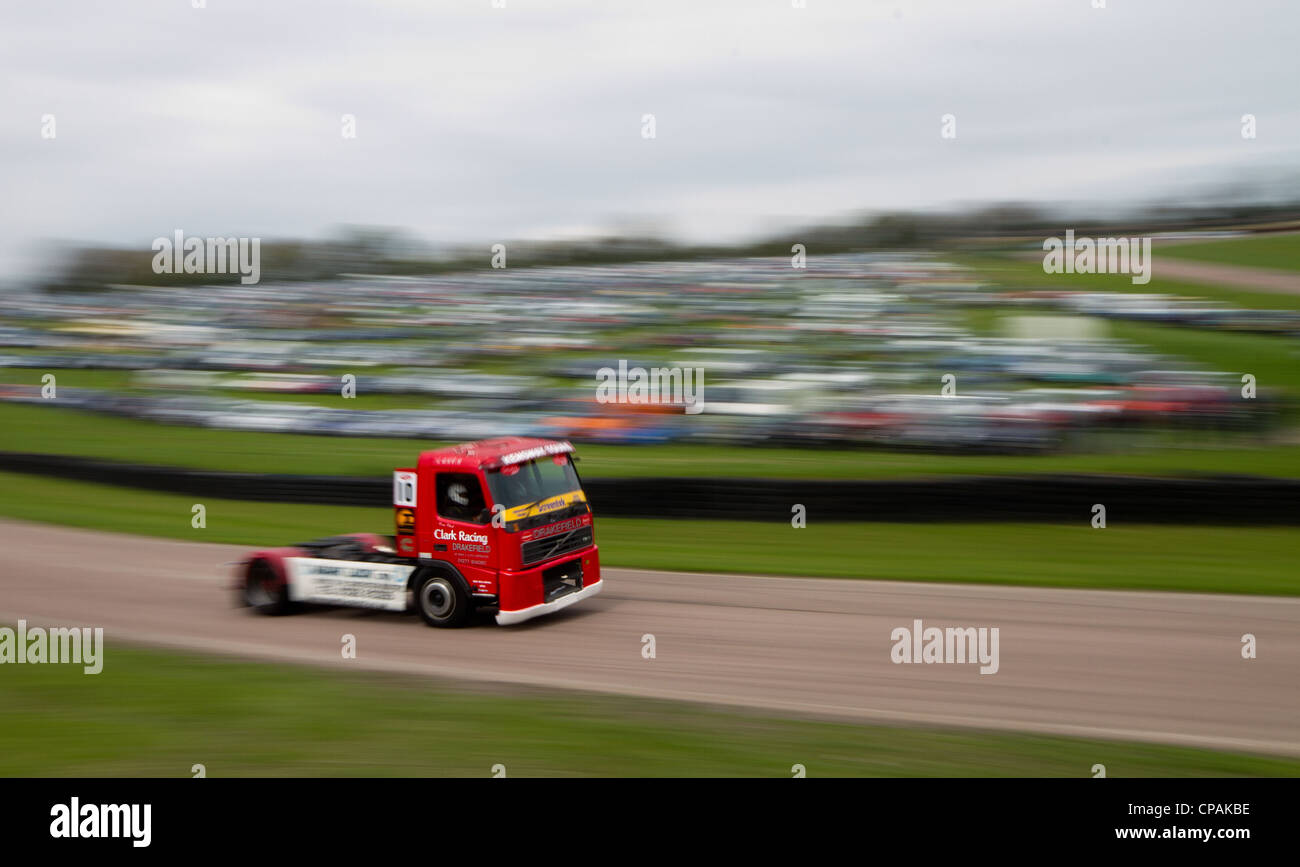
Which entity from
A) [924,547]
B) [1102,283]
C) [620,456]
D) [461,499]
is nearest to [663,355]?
[620,456]

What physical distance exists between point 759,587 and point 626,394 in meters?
13.3

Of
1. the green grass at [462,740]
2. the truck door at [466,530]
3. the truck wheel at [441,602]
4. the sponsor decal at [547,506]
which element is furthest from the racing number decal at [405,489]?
the green grass at [462,740]

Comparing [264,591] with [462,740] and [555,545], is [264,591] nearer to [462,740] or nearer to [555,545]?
[555,545]

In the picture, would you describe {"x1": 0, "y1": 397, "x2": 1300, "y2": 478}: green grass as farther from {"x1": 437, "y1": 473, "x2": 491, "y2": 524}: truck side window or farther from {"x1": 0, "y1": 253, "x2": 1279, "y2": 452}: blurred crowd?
{"x1": 437, "y1": 473, "x2": 491, "y2": 524}: truck side window

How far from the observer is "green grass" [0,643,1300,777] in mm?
5785

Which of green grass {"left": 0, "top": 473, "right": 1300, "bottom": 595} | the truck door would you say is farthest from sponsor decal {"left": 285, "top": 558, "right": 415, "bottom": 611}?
green grass {"left": 0, "top": 473, "right": 1300, "bottom": 595}

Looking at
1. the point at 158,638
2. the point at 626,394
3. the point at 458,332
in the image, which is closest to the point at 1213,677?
the point at 158,638

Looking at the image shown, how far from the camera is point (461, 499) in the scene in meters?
9.38

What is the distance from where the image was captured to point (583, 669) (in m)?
8.18

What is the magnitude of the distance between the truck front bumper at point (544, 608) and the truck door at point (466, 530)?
0.83 feet

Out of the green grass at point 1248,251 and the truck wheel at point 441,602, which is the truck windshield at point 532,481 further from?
the green grass at point 1248,251

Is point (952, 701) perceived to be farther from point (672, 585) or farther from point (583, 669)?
point (672, 585)

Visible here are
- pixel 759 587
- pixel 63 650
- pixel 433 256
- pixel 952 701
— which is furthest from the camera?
pixel 433 256

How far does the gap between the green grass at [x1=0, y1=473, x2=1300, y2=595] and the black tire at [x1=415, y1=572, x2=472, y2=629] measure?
326 centimetres
